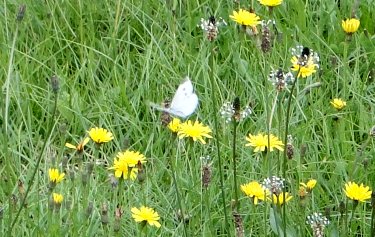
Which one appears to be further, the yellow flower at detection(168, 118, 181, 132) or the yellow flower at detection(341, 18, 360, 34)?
the yellow flower at detection(341, 18, 360, 34)

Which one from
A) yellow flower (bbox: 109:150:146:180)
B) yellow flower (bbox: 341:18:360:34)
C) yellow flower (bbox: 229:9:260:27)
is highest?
yellow flower (bbox: 341:18:360:34)

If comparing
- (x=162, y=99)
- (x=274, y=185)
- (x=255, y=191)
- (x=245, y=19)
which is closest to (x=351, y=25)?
(x=245, y=19)

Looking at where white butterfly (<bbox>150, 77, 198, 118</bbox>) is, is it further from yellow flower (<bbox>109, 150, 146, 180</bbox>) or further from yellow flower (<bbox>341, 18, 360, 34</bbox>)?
yellow flower (<bbox>341, 18, 360, 34</bbox>)

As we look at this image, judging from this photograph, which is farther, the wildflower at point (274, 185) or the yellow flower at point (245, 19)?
the yellow flower at point (245, 19)

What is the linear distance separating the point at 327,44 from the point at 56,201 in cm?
126

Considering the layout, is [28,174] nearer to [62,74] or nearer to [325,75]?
[62,74]

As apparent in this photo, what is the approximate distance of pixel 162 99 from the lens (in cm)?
253

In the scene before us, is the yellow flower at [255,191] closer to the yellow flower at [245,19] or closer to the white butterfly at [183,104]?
the white butterfly at [183,104]

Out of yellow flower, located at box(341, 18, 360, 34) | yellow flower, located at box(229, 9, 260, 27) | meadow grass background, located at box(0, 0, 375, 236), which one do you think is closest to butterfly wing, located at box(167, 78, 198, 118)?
meadow grass background, located at box(0, 0, 375, 236)

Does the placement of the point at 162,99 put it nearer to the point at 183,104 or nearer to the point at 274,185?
the point at 183,104

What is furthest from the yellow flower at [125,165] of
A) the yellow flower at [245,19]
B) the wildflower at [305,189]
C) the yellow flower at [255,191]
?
the yellow flower at [245,19]

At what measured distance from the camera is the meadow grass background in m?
2.04

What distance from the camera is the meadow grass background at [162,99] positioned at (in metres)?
2.04

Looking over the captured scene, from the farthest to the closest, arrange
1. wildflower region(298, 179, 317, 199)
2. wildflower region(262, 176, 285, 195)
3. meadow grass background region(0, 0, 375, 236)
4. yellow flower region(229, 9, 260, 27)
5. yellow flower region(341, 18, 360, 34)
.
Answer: yellow flower region(341, 18, 360, 34) → yellow flower region(229, 9, 260, 27) → meadow grass background region(0, 0, 375, 236) → wildflower region(298, 179, 317, 199) → wildflower region(262, 176, 285, 195)
